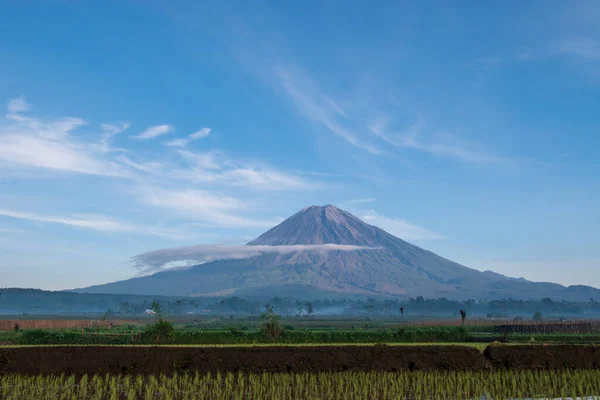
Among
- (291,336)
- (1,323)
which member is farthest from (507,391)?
(1,323)

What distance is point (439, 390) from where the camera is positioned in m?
22.6

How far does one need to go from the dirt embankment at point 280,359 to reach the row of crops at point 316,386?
2.26ft

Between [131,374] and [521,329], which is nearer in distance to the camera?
[131,374]

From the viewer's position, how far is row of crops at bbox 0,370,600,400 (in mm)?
21984

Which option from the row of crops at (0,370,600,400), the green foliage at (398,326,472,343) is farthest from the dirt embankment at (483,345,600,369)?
the green foliage at (398,326,472,343)

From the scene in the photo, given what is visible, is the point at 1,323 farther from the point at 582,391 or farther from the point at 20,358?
the point at 582,391

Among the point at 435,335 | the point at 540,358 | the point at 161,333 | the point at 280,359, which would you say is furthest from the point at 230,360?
the point at 435,335

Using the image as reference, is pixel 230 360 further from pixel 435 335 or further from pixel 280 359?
pixel 435 335

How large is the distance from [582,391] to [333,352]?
9924 mm

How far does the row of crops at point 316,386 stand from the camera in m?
22.0

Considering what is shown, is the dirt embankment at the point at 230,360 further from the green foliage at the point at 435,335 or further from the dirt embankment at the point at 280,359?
the green foliage at the point at 435,335

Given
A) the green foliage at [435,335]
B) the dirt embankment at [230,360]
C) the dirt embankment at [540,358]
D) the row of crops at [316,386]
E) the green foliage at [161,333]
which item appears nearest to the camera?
the row of crops at [316,386]

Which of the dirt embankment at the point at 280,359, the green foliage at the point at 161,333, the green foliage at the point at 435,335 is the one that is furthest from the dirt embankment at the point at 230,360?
the green foliage at the point at 435,335

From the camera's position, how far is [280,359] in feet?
87.8
